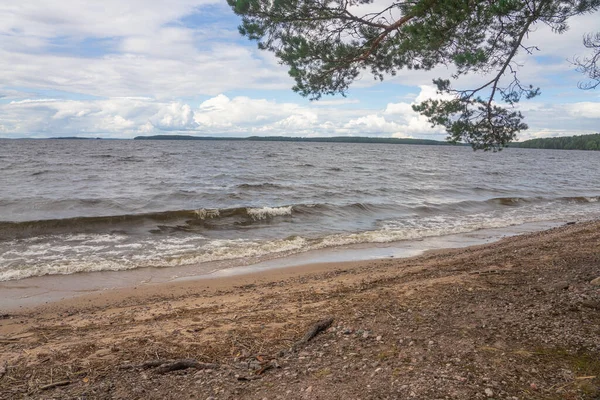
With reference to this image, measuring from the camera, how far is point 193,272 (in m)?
9.08

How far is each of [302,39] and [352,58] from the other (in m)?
0.84

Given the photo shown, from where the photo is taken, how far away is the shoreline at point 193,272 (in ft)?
25.1

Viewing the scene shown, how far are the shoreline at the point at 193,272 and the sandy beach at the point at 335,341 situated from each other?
0.73 m

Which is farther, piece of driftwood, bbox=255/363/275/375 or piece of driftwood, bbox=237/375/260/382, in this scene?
piece of driftwood, bbox=255/363/275/375

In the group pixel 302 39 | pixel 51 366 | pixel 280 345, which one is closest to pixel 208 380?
pixel 280 345

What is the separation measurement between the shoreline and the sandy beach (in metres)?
0.73

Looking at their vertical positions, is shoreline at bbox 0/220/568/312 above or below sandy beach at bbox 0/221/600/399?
below

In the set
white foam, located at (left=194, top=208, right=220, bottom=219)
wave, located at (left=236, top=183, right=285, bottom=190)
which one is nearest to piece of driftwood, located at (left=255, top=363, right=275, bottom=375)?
white foam, located at (left=194, top=208, right=220, bottom=219)

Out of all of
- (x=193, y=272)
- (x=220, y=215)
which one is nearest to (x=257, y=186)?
(x=220, y=215)

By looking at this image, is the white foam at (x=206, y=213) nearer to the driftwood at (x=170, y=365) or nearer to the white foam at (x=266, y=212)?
the white foam at (x=266, y=212)

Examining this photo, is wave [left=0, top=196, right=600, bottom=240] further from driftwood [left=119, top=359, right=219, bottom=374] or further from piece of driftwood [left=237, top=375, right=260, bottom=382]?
piece of driftwood [left=237, top=375, right=260, bottom=382]

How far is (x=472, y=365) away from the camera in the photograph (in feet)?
11.3

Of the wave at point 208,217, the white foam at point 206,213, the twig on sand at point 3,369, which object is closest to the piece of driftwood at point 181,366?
the twig on sand at point 3,369

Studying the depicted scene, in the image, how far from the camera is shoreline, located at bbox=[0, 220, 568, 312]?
7645 millimetres
